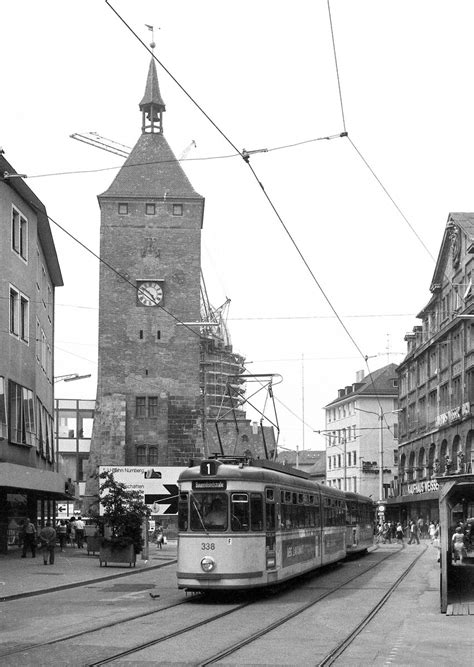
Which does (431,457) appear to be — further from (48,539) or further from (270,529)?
(270,529)

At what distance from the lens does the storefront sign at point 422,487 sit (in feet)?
216

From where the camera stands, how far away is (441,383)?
6575 cm

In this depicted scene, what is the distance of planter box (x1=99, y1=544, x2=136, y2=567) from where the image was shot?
31266mm

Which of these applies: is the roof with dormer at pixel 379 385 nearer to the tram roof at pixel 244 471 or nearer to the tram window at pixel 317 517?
the tram window at pixel 317 517

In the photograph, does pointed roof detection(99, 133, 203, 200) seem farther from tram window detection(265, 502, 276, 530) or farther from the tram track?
the tram track

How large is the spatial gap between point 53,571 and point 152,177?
136ft

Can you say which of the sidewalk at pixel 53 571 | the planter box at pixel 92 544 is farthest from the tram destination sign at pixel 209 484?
the planter box at pixel 92 544

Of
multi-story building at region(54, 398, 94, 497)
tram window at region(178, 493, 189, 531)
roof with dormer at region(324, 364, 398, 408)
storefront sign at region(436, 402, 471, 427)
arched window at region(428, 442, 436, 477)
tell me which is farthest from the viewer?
roof with dormer at region(324, 364, 398, 408)

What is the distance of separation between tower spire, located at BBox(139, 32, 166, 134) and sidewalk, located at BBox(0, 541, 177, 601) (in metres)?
37.2

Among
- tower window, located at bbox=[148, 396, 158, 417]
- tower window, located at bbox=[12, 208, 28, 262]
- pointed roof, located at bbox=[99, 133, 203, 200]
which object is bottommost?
tower window, located at bbox=[148, 396, 158, 417]

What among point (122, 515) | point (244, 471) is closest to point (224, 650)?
point (244, 471)

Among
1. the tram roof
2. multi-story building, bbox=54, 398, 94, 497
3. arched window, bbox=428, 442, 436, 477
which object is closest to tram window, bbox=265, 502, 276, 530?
the tram roof

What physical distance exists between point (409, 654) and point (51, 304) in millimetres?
40760

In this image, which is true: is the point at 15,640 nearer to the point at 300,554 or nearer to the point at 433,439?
the point at 300,554
